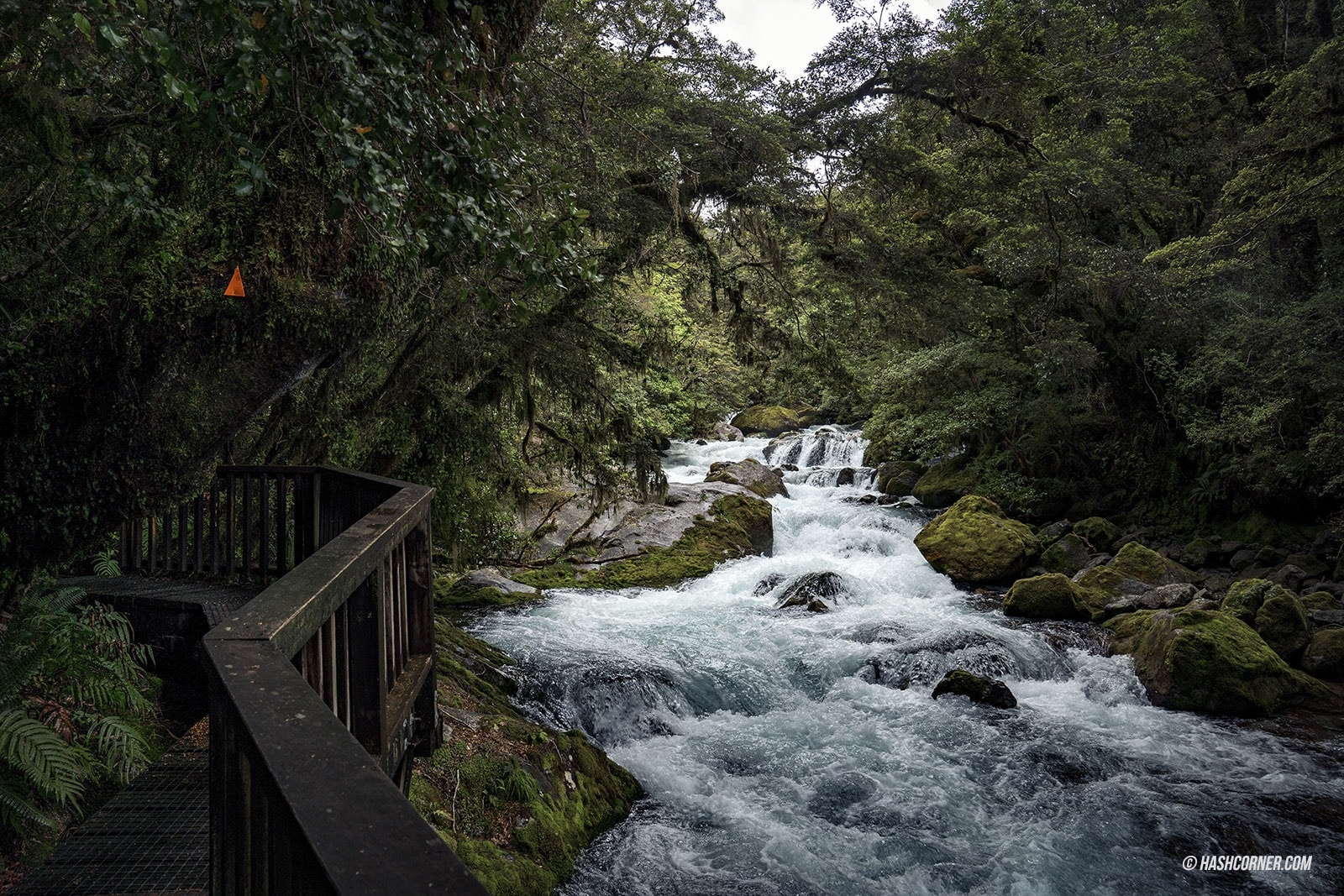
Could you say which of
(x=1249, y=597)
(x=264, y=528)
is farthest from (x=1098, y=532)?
(x=264, y=528)

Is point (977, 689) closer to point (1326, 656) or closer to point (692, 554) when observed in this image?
point (1326, 656)

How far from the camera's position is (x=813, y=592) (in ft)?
41.9

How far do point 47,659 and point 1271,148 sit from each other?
52.2 feet

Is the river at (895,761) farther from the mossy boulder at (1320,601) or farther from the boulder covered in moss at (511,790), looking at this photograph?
the mossy boulder at (1320,601)

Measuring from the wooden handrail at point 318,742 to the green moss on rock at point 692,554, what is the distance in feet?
32.3

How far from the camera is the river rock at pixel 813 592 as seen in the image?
40.8 feet

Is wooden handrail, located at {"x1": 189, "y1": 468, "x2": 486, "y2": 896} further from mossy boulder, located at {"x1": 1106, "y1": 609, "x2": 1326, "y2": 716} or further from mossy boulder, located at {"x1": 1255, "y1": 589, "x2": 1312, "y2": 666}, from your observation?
mossy boulder, located at {"x1": 1255, "y1": 589, "x2": 1312, "y2": 666}

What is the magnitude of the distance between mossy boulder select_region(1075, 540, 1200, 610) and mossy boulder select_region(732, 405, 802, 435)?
18201mm

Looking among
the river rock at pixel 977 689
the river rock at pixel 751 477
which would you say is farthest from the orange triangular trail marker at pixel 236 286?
the river rock at pixel 751 477

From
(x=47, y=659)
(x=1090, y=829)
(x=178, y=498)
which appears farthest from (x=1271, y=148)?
(x=47, y=659)

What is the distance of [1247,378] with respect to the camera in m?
13.2

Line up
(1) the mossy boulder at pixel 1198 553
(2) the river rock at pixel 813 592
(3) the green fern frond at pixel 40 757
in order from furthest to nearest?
(1) the mossy boulder at pixel 1198 553
(2) the river rock at pixel 813 592
(3) the green fern frond at pixel 40 757

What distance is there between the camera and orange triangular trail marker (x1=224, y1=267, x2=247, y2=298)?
4.38 m

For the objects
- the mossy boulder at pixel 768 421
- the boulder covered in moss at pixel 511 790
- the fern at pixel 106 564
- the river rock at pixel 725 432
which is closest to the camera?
the boulder covered in moss at pixel 511 790
